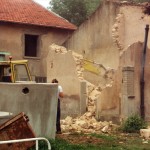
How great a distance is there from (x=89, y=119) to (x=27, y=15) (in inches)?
466

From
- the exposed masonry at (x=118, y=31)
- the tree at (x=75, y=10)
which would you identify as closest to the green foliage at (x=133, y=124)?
the exposed masonry at (x=118, y=31)

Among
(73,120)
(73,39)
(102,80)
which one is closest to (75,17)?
(73,39)

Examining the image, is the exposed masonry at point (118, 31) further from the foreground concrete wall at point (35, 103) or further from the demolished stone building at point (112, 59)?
the foreground concrete wall at point (35, 103)

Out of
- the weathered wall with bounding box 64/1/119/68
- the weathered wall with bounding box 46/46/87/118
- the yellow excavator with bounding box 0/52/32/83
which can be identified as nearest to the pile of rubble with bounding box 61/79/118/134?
the weathered wall with bounding box 46/46/87/118

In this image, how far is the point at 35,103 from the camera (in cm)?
1112

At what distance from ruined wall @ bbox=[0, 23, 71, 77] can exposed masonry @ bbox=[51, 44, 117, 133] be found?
17.4 feet

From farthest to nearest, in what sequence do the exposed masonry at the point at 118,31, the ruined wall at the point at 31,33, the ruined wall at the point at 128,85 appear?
the ruined wall at the point at 31,33, the exposed masonry at the point at 118,31, the ruined wall at the point at 128,85

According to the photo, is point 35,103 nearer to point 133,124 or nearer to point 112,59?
point 133,124

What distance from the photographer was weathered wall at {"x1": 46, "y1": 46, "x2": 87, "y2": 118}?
62.9 feet

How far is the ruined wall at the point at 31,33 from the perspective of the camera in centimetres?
2655

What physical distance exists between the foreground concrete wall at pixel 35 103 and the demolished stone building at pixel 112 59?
486 cm

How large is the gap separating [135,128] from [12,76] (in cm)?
518

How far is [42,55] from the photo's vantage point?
28.3 meters

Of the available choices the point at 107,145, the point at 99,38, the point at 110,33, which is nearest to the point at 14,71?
the point at 107,145
